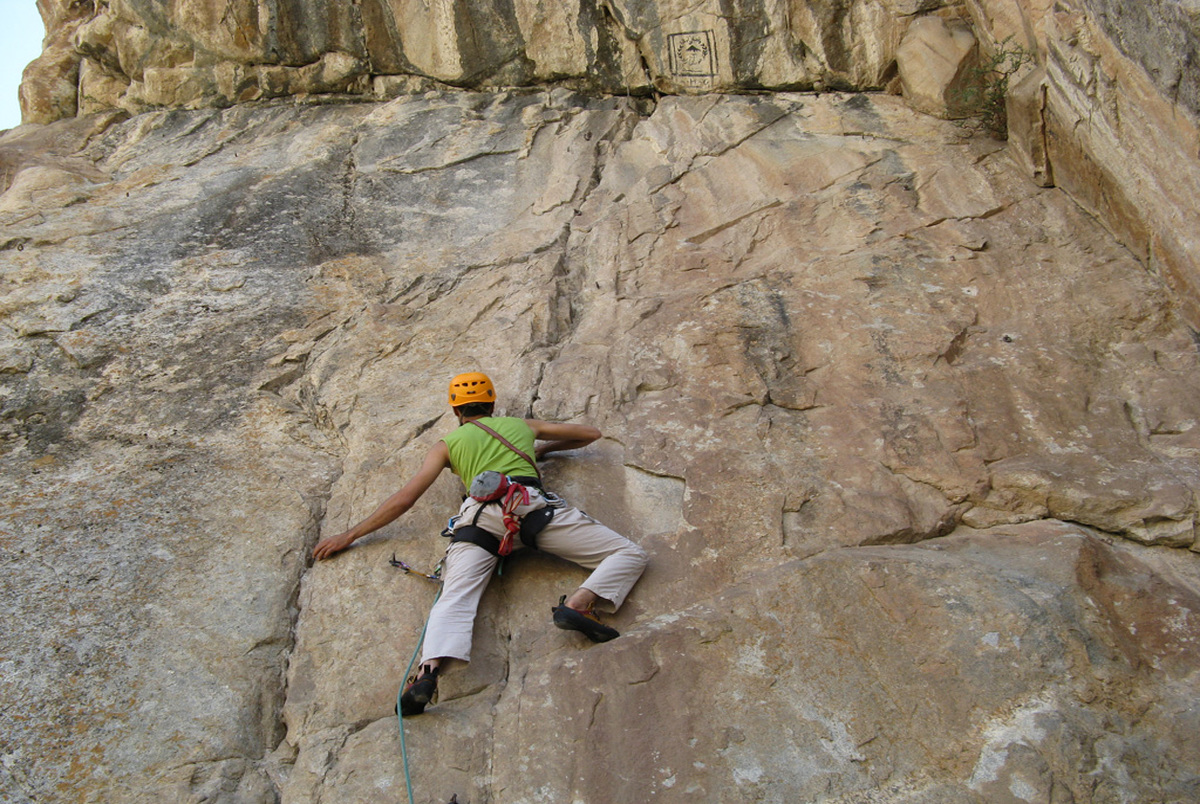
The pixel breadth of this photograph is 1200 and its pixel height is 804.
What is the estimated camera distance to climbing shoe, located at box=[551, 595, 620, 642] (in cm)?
361

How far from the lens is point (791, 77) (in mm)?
7344

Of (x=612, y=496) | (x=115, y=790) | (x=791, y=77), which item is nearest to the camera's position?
(x=115, y=790)

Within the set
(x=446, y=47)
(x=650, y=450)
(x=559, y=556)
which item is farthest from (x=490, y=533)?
(x=446, y=47)

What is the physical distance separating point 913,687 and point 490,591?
1.87 metres

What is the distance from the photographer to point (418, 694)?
345 centimetres

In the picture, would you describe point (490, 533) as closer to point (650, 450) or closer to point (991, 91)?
point (650, 450)

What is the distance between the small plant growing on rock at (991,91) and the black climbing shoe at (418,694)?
216 inches

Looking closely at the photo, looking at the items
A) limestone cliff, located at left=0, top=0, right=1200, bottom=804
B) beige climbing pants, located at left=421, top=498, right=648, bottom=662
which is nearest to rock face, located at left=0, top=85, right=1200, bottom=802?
limestone cliff, located at left=0, top=0, right=1200, bottom=804

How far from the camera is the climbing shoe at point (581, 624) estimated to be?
3607 mm

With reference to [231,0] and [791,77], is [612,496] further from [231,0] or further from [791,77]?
[231,0]

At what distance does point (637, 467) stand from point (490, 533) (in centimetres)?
93

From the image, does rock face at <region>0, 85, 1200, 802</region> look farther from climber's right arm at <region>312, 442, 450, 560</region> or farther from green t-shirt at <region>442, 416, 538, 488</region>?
green t-shirt at <region>442, 416, 538, 488</region>

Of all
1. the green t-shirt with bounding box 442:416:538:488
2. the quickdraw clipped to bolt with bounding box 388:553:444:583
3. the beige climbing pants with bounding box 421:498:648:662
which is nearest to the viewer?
the beige climbing pants with bounding box 421:498:648:662

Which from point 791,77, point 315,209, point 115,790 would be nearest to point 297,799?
point 115,790
